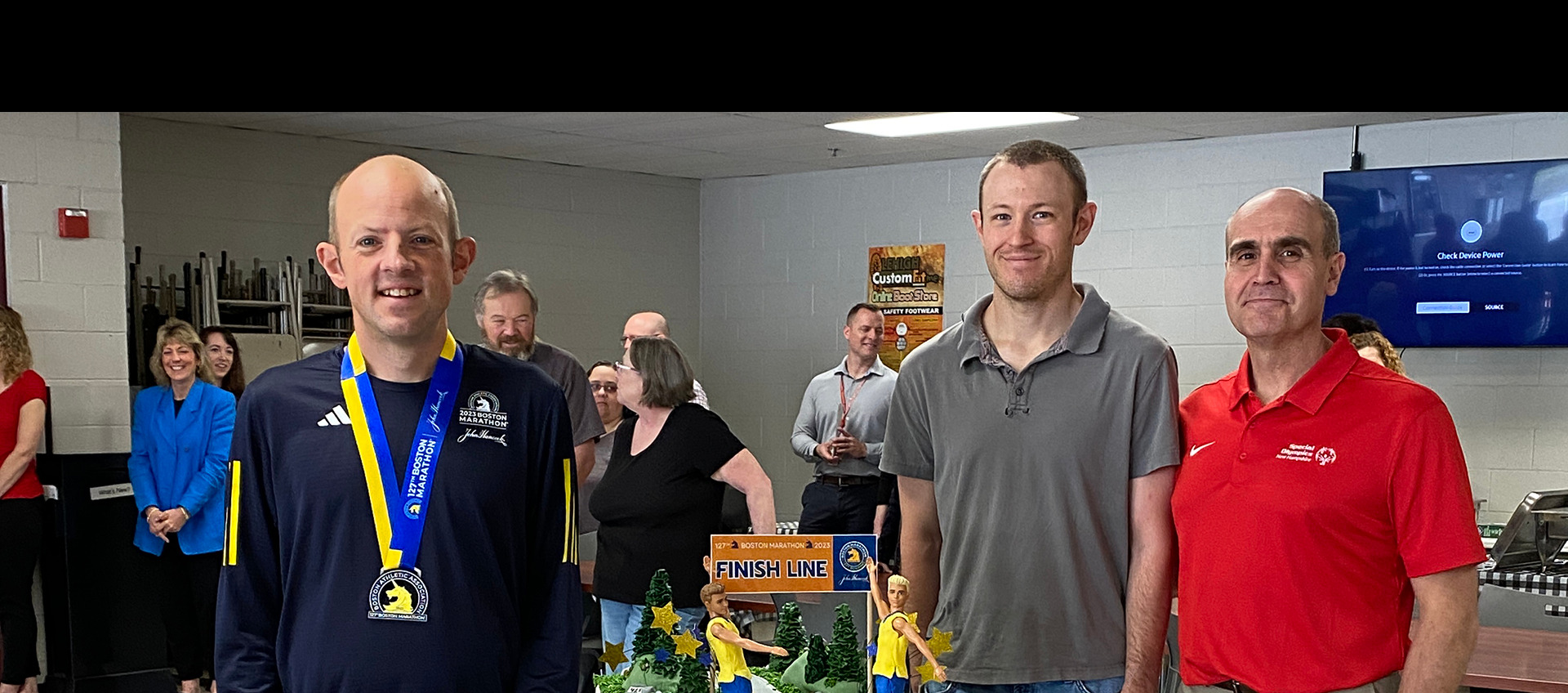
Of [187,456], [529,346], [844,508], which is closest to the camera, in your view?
[529,346]

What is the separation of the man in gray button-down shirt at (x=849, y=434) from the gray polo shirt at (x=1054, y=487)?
473 centimetres

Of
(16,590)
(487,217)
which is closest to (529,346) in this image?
(16,590)

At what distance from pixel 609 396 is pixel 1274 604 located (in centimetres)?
404

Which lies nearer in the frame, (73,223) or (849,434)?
(73,223)

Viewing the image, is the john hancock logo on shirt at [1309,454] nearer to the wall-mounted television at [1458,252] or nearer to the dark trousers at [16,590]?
the wall-mounted television at [1458,252]

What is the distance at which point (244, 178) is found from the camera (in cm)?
750

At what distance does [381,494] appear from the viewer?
1807mm

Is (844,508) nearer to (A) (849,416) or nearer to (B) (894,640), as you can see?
(A) (849,416)

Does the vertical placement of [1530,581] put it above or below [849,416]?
below

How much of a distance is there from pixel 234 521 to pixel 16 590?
437cm

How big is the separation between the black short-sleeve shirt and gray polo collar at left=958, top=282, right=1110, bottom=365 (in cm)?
177

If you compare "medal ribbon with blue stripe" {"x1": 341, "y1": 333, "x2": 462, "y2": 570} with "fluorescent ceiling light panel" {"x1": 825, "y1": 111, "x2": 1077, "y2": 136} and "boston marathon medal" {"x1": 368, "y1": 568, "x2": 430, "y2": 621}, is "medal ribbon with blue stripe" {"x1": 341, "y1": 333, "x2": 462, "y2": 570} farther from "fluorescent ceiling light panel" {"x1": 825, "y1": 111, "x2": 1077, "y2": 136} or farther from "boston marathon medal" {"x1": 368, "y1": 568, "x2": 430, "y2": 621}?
"fluorescent ceiling light panel" {"x1": 825, "y1": 111, "x2": 1077, "y2": 136}

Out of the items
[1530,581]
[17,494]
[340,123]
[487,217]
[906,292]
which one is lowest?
[1530,581]
